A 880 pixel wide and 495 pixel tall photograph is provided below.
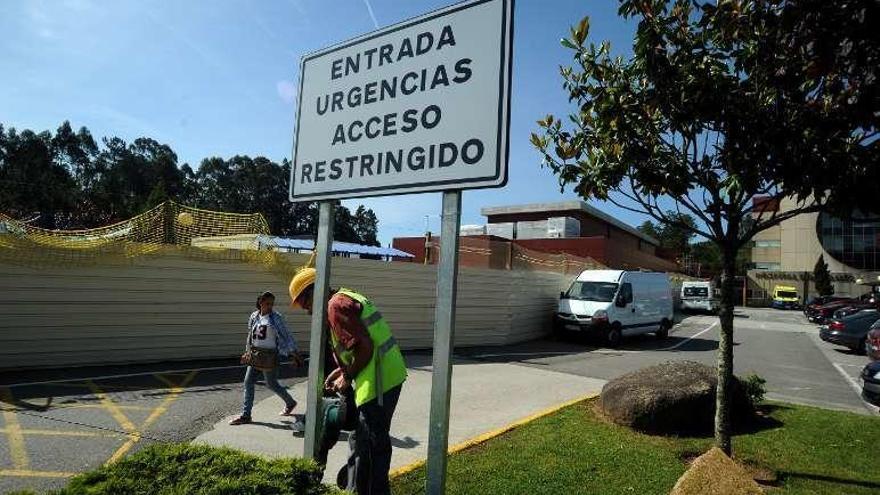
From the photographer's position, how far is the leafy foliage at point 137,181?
61.7 metres

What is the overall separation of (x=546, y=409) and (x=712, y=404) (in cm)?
210

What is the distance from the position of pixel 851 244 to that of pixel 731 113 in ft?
256

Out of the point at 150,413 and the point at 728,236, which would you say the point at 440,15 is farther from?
the point at 150,413

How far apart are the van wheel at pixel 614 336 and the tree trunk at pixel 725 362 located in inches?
450

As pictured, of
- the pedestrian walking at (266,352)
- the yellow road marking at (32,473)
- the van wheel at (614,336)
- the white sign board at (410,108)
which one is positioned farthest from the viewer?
the van wheel at (614,336)

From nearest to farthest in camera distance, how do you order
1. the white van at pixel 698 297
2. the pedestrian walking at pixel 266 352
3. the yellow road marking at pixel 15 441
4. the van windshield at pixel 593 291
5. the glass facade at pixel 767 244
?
the yellow road marking at pixel 15 441
the pedestrian walking at pixel 266 352
the van windshield at pixel 593 291
the white van at pixel 698 297
the glass facade at pixel 767 244

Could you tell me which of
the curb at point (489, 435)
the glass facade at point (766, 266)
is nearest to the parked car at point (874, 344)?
the curb at point (489, 435)

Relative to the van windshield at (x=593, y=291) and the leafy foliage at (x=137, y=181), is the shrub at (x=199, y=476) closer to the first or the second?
the van windshield at (x=593, y=291)

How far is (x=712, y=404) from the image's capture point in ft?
21.1

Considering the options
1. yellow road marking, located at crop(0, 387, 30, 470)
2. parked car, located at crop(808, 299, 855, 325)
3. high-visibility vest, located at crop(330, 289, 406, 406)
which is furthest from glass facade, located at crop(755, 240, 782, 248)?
yellow road marking, located at crop(0, 387, 30, 470)

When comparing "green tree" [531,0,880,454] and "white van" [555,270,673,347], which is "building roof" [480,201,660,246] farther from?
"green tree" [531,0,880,454]

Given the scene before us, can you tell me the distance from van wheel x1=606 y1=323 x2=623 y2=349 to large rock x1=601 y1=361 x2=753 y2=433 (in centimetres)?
949

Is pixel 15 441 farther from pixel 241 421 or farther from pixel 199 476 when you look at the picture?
pixel 199 476

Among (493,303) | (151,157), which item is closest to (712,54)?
(493,303)
